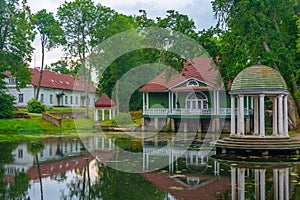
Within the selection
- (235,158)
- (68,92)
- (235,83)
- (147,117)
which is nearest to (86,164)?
(235,158)

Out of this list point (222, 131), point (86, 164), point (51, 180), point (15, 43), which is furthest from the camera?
point (15, 43)

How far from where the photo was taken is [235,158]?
50.7 ft

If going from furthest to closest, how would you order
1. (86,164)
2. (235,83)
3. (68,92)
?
1. (68,92)
2. (235,83)
3. (86,164)

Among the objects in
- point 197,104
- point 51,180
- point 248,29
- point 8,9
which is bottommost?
point 51,180

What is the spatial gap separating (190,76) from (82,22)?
52.8 feet

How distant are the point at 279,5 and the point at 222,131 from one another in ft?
35.2

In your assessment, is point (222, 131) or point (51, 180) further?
point (222, 131)

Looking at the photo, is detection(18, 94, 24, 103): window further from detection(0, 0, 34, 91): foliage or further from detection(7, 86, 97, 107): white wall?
detection(0, 0, 34, 91): foliage

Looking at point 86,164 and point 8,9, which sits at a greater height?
point 8,9

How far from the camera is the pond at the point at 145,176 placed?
30.7ft

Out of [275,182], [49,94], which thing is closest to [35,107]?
[49,94]

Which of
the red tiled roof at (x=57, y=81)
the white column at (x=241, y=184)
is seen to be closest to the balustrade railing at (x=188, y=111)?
the white column at (x=241, y=184)

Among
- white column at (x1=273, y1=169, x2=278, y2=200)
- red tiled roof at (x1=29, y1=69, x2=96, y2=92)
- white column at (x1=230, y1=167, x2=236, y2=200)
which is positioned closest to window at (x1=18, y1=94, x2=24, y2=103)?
red tiled roof at (x1=29, y1=69, x2=96, y2=92)

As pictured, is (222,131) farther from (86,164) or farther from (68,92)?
(68,92)
